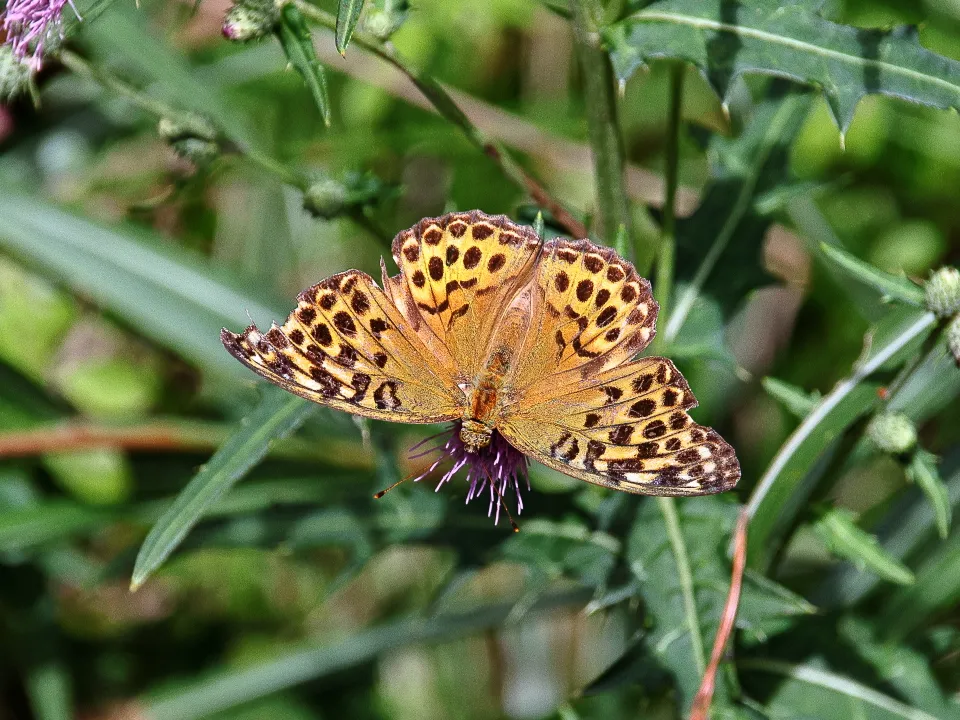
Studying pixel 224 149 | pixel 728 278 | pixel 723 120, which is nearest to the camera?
pixel 224 149

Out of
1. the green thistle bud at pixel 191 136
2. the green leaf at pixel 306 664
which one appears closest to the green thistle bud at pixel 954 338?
the green thistle bud at pixel 191 136

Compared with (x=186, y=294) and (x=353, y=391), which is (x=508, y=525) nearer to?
(x=353, y=391)

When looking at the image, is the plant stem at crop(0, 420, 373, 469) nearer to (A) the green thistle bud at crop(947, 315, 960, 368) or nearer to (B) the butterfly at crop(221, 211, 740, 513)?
(B) the butterfly at crop(221, 211, 740, 513)

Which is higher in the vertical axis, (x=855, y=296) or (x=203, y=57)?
(x=203, y=57)

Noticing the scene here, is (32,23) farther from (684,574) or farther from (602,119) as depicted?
(684,574)

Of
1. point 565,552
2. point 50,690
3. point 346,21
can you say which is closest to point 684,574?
point 565,552

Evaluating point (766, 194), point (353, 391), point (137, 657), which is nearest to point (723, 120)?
point (766, 194)
